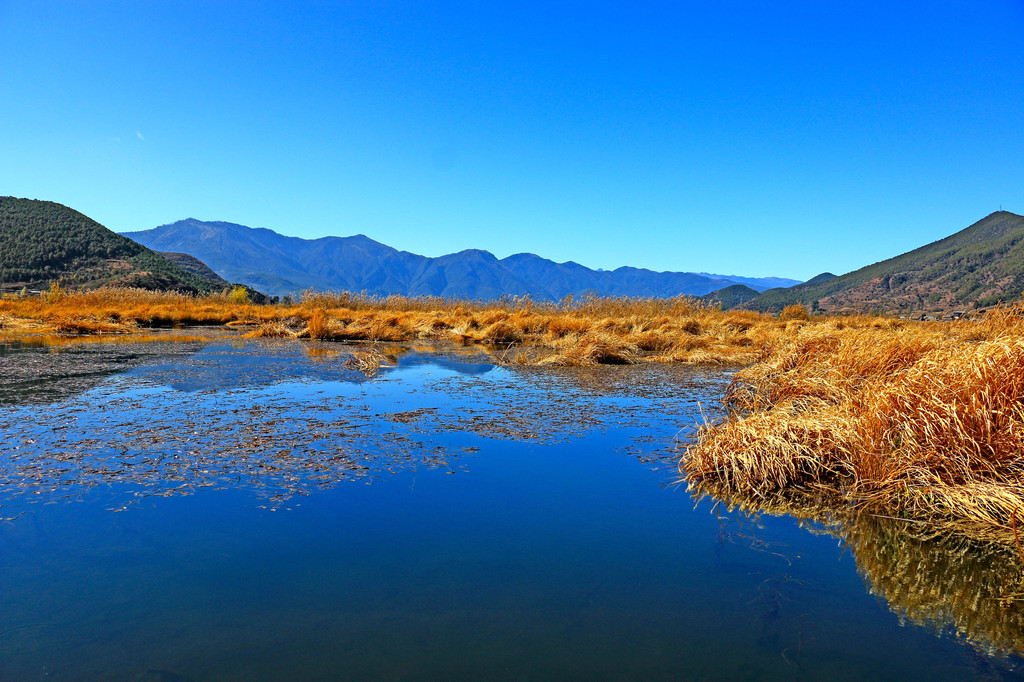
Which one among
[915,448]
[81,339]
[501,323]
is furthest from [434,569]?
[81,339]

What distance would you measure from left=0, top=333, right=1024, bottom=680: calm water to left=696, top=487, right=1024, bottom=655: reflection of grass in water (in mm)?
16

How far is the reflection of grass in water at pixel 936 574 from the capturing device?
2635mm

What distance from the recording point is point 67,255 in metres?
68.0

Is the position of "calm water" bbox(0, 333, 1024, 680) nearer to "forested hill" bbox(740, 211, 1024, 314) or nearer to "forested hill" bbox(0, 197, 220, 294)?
"forested hill" bbox(0, 197, 220, 294)

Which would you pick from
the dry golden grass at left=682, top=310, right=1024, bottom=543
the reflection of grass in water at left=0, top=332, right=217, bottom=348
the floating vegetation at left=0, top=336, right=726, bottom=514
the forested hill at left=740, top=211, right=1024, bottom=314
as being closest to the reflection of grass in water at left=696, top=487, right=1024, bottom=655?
the dry golden grass at left=682, top=310, right=1024, bottom=543

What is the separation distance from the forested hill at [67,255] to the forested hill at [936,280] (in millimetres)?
86250

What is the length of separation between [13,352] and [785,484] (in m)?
14.1

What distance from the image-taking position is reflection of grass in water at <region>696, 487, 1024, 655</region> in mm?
2635

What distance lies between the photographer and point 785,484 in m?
4.44

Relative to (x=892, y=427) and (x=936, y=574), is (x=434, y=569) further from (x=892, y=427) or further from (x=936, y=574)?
(x=892, y=427)

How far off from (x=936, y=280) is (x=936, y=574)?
12138cm

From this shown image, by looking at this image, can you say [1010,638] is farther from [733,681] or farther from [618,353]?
[618,353]

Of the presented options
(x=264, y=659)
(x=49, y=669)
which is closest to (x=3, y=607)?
Answer: (x=49, y=669)

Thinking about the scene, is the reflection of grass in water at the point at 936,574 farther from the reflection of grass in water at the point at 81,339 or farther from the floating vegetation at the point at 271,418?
the reflection of grass in water at the point at 81,339
